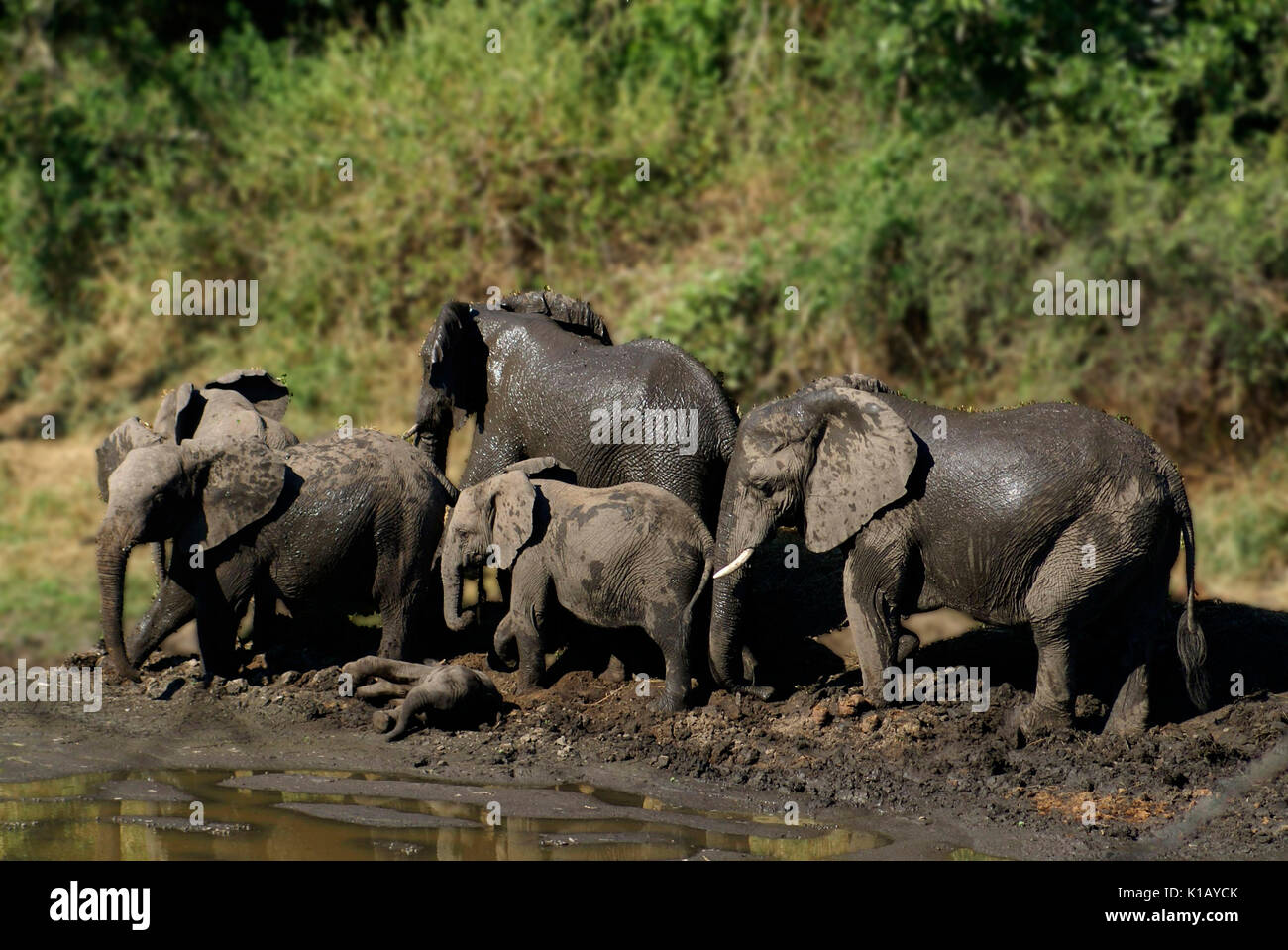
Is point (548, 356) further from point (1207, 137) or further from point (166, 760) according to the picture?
point (1207, 137)

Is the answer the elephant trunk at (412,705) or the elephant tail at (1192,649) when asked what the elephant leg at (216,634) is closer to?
the elephant trunk at (412,705)

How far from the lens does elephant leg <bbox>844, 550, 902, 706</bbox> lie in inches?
375

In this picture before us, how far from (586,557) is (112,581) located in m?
2.78

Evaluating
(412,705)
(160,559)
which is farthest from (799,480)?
(160,559)

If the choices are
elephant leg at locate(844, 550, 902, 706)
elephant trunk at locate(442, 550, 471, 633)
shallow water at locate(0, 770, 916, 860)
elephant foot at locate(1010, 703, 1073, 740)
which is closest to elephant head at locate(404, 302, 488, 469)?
elephant trunk at locate(442, 550, 471, 633)

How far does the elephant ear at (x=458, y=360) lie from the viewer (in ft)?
36.1

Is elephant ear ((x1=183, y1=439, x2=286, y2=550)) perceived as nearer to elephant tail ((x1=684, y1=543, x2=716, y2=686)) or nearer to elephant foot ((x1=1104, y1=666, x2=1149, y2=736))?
elephant tail ((x1=684, y1=543, x2=716, y2=686))

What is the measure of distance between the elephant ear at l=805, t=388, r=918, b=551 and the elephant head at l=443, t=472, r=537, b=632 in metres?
1.66

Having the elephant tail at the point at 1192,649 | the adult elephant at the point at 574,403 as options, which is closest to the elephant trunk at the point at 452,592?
the adult elephant at the point at 574,403

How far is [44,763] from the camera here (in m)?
9.73

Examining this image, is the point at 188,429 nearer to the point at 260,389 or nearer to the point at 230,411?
the point at 230,411

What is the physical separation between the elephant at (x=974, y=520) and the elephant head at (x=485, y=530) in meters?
1.16

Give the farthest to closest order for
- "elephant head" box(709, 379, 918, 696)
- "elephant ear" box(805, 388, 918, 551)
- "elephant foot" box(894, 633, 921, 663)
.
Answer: "elephant foot" box(894, 633, 921, 663) < "elephant head" box(709, 379, 918, 696) < "elephant ear" box(805, 388, 918, 551)

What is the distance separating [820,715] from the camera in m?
9.73
